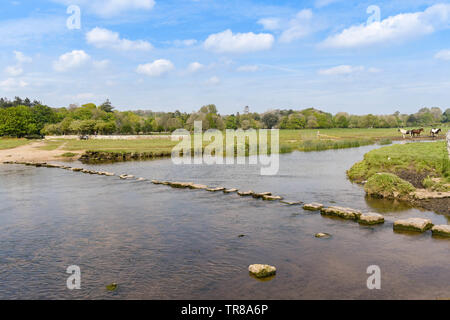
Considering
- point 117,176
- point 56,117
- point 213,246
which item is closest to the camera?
point 213,246

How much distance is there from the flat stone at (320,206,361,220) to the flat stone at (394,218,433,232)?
7.43 ft

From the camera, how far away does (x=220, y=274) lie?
1255 cm

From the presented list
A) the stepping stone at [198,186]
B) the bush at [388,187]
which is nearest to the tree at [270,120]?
the stepping stone at [198,186]

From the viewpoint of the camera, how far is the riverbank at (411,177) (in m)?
22.6

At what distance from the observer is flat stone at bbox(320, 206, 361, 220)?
19078 mm

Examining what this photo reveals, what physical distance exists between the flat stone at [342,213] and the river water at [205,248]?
619 mm

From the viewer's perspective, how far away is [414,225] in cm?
1650

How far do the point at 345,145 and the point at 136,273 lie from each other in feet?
226

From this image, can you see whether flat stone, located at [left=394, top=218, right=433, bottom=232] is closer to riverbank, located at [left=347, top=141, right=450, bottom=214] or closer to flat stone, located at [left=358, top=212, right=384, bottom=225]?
flat stone, located at [left=358, top=212, right=384, bottom=225]

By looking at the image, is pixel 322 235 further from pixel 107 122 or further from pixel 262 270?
pixel 107 122

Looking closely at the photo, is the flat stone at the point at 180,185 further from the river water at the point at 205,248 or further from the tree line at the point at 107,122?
the tree line at the point at 107,122

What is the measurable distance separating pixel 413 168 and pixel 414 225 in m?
14.3
